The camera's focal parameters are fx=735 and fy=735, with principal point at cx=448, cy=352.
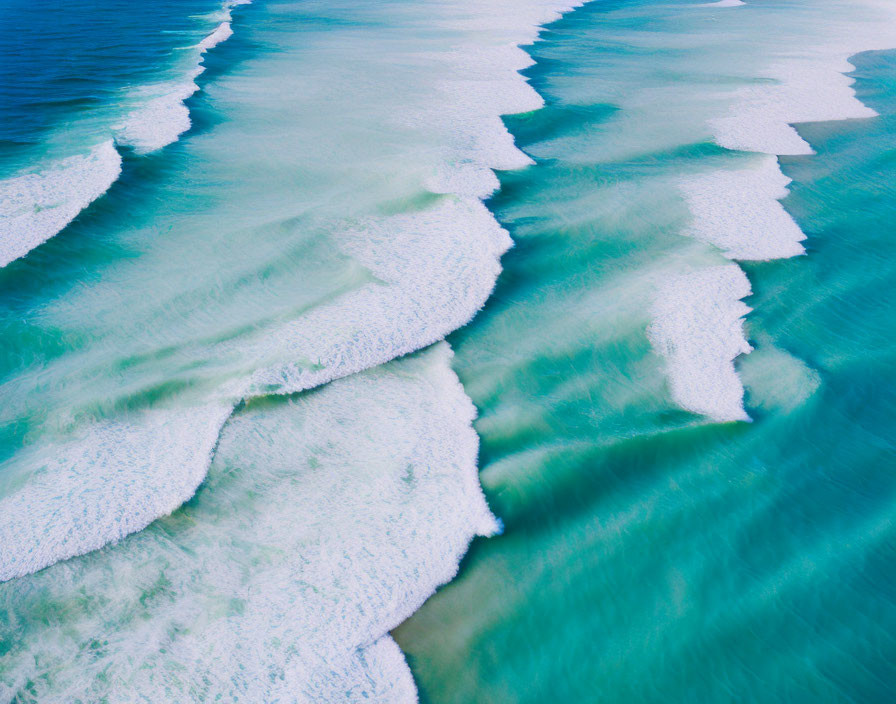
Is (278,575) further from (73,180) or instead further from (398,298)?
(73,180)

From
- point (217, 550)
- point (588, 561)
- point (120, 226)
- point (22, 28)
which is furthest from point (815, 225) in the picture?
point (22, 28)

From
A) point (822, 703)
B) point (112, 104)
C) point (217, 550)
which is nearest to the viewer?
point (822, 703)

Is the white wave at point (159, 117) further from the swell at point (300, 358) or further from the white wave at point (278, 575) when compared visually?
the white wave at point (278, 575)

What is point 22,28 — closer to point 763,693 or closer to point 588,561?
point 588,561

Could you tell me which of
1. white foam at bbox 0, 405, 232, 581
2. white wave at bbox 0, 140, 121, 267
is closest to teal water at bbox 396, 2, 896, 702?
white foam at bbox 0, 405, 232, 581

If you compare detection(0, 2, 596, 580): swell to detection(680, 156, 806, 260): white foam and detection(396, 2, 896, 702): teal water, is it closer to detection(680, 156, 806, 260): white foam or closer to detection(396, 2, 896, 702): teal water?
detection(396, 2, 896, 702): teal water

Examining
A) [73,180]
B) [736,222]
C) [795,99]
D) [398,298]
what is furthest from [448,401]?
[795,99]
